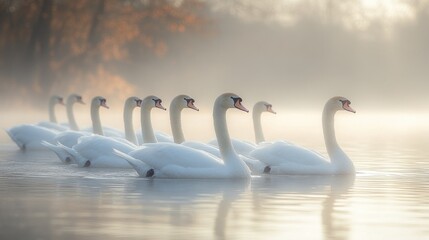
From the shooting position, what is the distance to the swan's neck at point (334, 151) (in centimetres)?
1944

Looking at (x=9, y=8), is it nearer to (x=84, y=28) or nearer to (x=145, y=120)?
(x=84, y=28)

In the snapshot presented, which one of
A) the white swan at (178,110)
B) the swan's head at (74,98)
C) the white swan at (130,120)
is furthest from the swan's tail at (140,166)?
the swan's head at (74,98)

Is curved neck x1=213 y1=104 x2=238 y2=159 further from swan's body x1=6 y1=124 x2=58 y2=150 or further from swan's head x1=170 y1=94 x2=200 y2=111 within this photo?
swan's body x1=6 y1=124 x2=58 y2=150

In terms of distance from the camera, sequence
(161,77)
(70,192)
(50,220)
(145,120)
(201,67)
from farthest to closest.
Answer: (201,67) → (161,77) → (145,120) → (70,192) → (50,220)

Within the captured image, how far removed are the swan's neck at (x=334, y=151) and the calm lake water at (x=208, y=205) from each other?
0.28m

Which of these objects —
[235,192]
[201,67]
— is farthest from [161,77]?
[235,192]

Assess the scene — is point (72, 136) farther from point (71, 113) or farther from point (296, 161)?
point (71, 113)

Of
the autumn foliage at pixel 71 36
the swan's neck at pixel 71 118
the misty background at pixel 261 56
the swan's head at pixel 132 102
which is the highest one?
the misty background at pixel 261 56

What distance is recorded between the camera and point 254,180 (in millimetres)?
18156

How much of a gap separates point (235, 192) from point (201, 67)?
7621 centimetres

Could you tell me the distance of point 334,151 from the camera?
1977cm

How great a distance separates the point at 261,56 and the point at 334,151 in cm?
7991

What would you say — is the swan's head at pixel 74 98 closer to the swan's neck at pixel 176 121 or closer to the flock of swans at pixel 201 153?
the flock of swans at pixel 201 153

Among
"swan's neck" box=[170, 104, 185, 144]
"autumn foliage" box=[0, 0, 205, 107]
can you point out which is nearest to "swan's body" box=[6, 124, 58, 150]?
"swan's neck" box=[170, 104, 185, 144]
